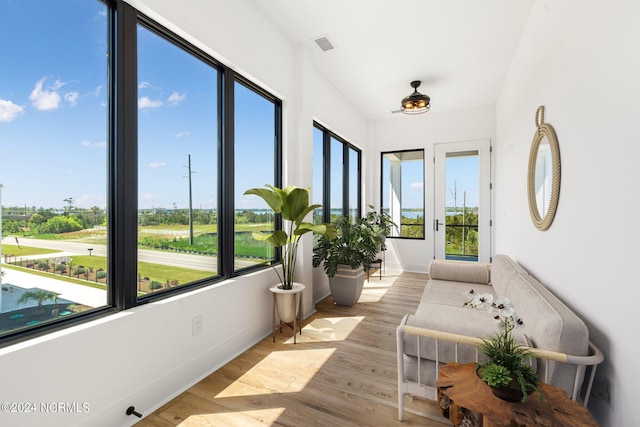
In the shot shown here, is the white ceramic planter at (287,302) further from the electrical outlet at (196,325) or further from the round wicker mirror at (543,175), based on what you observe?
the round wicker mirror at (543,175)

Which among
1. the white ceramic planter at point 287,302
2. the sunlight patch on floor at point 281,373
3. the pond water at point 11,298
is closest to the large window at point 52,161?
the pond water at point 11,298

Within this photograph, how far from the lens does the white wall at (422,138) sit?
5.21m

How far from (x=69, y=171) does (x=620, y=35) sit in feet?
8.71

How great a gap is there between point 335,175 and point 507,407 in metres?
3.93

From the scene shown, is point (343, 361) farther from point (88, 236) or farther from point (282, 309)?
point (88, 236)

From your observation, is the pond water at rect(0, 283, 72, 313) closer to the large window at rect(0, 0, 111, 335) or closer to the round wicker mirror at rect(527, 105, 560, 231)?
the large window at rect(0, 0, 111, 335)

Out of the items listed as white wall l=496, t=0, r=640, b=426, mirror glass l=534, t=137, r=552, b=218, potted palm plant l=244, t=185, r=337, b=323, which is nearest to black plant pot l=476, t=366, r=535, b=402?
white wall l=496, t=0, r=640, b=426

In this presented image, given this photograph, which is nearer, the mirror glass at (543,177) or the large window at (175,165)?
the large window at (175,165)

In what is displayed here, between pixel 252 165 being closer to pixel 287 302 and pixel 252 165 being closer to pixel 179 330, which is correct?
pixel 287 302

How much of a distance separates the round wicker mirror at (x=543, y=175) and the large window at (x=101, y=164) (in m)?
2.37

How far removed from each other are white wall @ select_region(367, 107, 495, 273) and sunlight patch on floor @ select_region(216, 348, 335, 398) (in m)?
3.55

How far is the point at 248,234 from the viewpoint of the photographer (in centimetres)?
282

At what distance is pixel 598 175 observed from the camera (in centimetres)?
141

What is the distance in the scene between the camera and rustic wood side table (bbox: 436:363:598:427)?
1.09m
